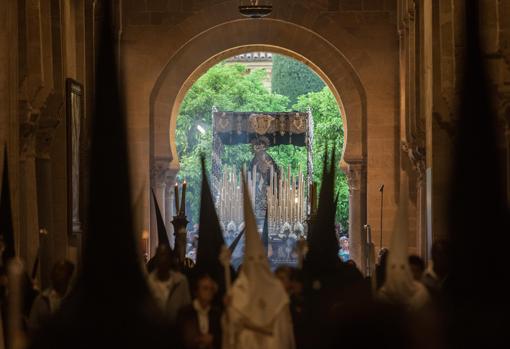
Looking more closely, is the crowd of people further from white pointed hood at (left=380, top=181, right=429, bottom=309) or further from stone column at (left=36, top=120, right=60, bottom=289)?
stone column at (left=36, top=120, right=60, bottom=289)

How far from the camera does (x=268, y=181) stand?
43625mm

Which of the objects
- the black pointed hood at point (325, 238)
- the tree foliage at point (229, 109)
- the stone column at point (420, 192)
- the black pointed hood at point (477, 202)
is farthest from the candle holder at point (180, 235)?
the tree foliage at point (229, 109)

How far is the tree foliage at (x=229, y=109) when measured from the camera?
6969 centimetres

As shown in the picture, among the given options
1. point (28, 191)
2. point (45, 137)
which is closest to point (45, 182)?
point (45, 137)

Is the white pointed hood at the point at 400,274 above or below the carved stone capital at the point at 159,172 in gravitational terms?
below

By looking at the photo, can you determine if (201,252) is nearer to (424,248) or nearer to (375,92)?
(424,248)

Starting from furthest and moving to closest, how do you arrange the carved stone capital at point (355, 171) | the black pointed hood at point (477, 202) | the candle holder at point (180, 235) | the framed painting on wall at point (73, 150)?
the carved stone capital at point (355, 171)
the framed painting on wall at point (73, 150)
the candle holder at point (180, 235)
the black pointed hood at point (477, 202)

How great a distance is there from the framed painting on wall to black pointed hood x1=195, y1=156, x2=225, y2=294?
31.7ft

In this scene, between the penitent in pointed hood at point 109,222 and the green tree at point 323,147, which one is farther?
the green tree at point 323,147

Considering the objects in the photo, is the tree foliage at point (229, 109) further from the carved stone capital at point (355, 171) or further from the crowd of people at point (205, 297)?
the crowd of people at point (205, 297)

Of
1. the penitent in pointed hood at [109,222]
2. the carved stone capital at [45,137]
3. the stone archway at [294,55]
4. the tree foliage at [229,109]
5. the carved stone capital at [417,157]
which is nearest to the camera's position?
the penitent in pointed hood at [109,222]

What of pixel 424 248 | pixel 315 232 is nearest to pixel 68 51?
pixel 424 248

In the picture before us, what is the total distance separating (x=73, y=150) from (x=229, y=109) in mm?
43709

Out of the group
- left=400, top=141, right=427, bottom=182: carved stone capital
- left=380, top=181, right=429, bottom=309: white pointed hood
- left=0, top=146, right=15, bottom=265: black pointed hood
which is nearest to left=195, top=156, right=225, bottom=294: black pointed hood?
left=0, top=146, right=15, bottom=265: black pointed hood
